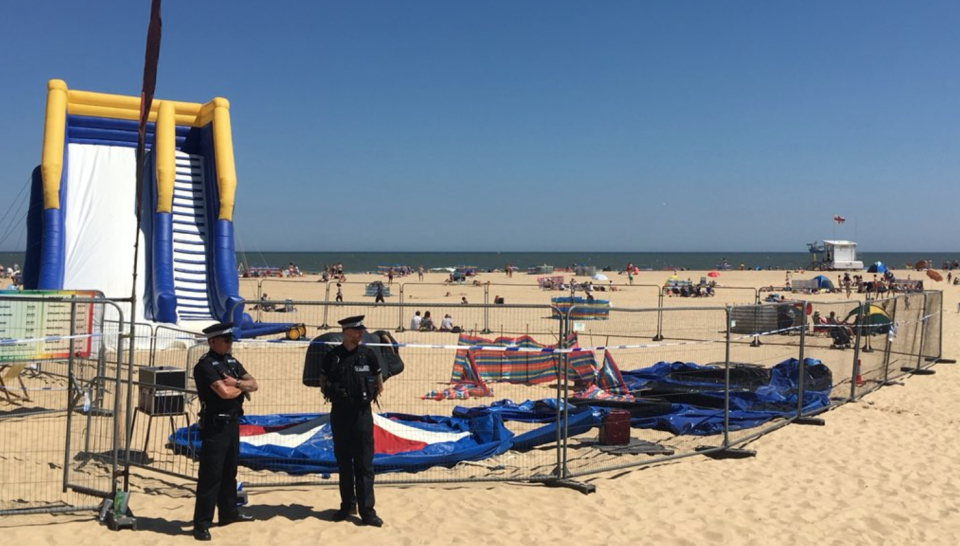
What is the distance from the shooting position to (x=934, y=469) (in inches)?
352

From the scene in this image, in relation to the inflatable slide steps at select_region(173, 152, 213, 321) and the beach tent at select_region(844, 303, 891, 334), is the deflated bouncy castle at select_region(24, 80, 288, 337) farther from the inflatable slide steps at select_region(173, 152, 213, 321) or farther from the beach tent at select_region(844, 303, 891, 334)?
the beach tent at select_region(844, 303, 891, 334)

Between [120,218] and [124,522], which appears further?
[120,218]

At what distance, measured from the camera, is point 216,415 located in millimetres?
6223

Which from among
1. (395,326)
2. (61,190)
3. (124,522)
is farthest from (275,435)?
(395,326)

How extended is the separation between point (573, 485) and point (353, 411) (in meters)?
2.53

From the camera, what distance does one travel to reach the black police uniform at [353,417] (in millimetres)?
6625

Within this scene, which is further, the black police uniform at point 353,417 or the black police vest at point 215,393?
the black police uniform at point 353,417

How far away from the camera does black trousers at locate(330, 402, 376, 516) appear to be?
6.66 meters

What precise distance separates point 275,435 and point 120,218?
1177cm

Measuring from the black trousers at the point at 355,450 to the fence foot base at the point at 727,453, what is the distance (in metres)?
4.56

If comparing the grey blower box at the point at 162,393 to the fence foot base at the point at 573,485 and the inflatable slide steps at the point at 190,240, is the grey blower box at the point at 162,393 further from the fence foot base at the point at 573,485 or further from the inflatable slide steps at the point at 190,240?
the inflatable slide steps at the point at 190,240

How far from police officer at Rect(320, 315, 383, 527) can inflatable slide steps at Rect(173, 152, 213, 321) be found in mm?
12483

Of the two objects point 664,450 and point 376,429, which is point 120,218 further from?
point 664,450

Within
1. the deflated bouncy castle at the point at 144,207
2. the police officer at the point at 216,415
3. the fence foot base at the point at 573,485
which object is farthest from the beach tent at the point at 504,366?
the police officer at the point at 216,415
